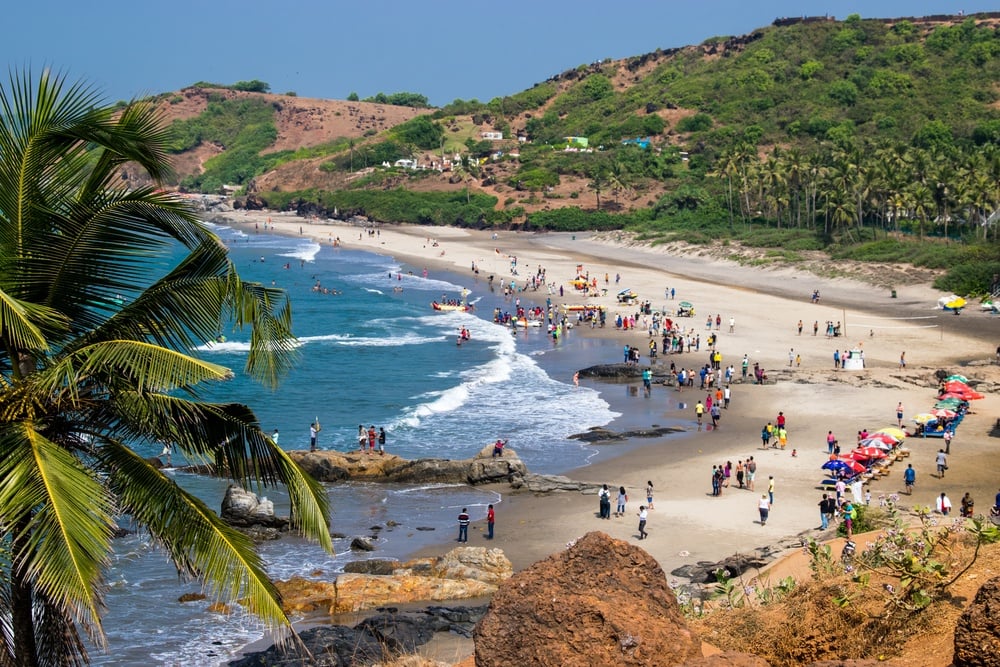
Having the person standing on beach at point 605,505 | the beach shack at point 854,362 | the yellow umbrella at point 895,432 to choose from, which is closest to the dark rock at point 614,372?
the beach shack at point 854,362

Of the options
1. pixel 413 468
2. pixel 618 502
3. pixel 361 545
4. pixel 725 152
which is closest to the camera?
pixel 361 545

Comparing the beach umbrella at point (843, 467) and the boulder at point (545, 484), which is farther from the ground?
the beach umbrella at point (843, 467)

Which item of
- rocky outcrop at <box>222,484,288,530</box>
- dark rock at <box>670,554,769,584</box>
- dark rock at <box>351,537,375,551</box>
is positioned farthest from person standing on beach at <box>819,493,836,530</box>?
rocky outcrop at <box>222,484,288,530</box>

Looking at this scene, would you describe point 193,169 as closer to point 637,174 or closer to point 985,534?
point 637,174

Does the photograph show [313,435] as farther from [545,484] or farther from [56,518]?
[56,518]

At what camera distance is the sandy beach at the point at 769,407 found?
21.7 meters

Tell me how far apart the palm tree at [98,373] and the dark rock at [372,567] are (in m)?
12.1

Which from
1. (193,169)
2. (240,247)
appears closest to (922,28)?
(240,247)

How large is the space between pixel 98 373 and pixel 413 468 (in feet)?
66.1

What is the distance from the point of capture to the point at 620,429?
31.1 m

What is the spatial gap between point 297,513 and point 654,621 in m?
2.38

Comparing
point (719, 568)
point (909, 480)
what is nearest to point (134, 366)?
point (719, 568)

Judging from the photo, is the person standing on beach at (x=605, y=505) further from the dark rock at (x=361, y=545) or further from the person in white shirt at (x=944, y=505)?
the person in white shirt at (x=944, y=505)

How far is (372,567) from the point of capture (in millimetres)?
19094
